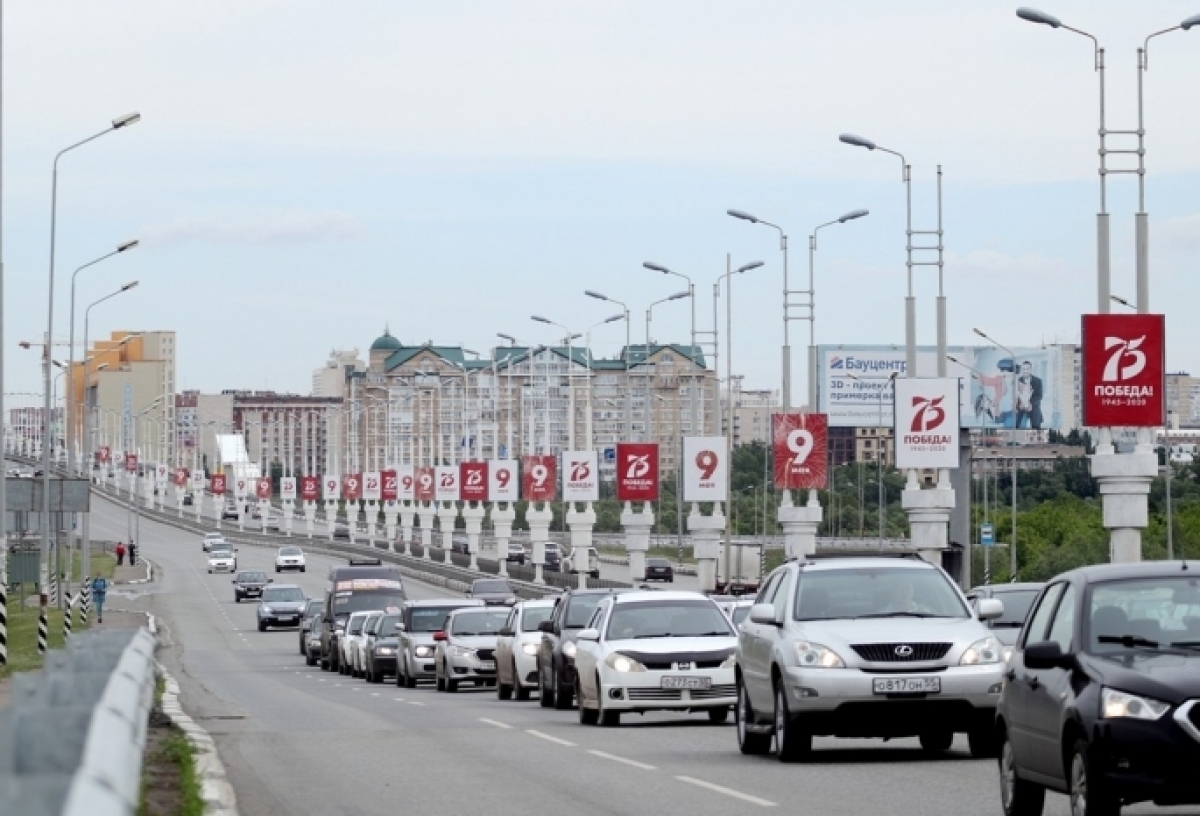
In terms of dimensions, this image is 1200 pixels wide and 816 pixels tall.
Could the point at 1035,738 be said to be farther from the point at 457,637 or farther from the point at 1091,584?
the point at 457,637

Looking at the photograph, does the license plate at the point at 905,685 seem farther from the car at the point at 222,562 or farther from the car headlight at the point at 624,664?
the car at the point at 222,562

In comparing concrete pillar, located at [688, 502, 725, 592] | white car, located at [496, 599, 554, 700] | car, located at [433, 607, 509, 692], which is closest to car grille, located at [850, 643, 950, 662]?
white car, located at [496, 599, 554, 700]

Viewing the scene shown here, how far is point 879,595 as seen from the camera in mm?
19328

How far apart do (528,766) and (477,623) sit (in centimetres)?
2030

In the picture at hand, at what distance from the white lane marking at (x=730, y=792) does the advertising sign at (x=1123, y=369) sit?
16398mm

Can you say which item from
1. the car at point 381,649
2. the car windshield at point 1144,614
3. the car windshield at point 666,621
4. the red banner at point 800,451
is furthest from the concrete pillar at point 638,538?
the car windshield at point 1144,614

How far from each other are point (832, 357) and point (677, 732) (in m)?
94.1

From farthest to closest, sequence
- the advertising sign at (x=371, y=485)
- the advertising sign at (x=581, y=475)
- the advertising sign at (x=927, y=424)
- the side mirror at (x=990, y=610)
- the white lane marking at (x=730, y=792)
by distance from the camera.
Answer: the advertising sign at (x=371, y=485) < the advertising sign at (x=581, y=475) < the advertising sign at (x=927, y=424) < the side mirror at (x=990, y=610) < the white lane marking at (x=730, y=792)

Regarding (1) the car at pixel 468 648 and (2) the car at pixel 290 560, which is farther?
(2) the car at pixel 290 560

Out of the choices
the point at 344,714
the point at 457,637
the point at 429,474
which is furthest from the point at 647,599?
the point at 429,474

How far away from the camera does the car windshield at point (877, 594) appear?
1917 cm

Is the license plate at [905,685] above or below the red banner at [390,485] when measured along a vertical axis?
below

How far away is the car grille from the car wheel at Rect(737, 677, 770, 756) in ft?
6.16

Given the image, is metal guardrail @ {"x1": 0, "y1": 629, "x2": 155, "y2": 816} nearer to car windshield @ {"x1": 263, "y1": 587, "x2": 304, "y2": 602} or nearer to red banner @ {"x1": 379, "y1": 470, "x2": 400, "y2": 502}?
car windshield @ {"x1": 263, "y1": 587, "x2": 304, "y2": 602}
